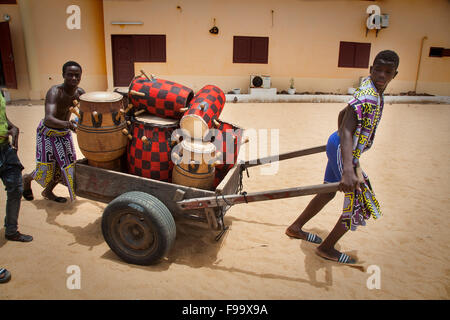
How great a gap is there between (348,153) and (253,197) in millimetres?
894

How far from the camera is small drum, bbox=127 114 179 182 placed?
3.24 metres

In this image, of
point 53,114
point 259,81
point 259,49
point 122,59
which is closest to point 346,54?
point 259,49

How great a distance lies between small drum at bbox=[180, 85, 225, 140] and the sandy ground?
1.27 meters

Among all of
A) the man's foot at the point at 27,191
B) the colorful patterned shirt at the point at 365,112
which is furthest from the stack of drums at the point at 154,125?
the man's foot at the point at 27,191

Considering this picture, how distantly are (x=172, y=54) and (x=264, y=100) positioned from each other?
3.98 m

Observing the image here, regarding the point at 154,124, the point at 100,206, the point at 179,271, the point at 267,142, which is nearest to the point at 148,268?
the point at 179,271

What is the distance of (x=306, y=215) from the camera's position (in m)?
3.75

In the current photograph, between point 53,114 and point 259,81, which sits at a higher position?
point 259,81

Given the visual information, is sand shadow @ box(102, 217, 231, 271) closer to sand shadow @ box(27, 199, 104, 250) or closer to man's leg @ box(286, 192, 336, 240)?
sand shadow @ box(27, 199, 104, 250)

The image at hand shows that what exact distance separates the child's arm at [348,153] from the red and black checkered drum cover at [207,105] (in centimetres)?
124

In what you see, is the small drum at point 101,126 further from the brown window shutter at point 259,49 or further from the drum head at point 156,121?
the brown window shutter at point 259,49

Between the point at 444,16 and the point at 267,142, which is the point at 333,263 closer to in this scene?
the point at 267,142

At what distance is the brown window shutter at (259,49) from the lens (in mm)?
13312

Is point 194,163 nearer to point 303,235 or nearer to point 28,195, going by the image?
point 303,235
